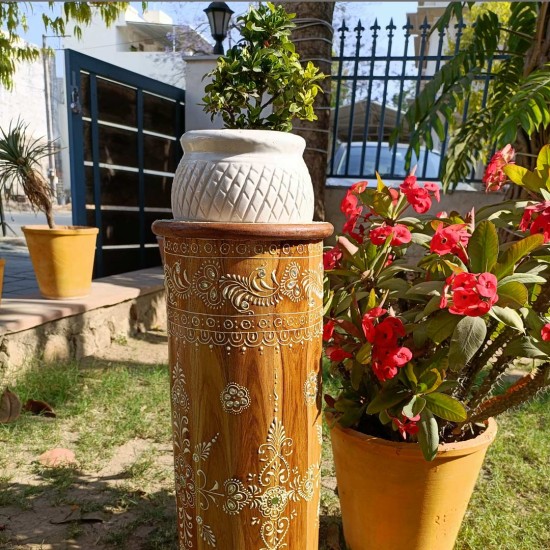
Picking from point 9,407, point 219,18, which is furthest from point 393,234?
point 219,18

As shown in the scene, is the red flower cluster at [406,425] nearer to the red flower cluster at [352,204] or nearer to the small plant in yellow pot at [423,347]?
the small plant in yellow pot at [423,347]

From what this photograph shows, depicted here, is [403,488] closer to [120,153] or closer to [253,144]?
[253,144]

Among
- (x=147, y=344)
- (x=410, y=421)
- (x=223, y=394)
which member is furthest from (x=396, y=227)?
(x=147, y=344)

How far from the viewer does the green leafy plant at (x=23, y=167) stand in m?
3.36

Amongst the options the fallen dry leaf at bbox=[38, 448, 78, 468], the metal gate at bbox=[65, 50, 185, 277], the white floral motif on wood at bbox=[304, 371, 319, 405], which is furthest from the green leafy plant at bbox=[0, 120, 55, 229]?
the white floral motif on wood at bbox=[304, 371, 319, 405]

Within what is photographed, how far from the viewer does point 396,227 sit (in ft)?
4.90

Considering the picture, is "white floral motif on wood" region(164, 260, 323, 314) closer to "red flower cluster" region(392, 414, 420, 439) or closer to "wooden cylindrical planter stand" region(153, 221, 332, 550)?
"wooden cylindrical planter stand" region(153, 221, 332, 550)

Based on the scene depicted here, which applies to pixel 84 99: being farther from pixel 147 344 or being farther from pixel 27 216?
pixel 27 216

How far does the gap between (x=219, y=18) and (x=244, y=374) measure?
5291 mm

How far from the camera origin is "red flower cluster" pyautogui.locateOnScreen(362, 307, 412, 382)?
4.39 feet

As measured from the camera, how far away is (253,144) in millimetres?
1175

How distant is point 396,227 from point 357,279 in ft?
0.75

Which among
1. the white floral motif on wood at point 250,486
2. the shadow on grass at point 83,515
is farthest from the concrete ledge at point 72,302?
the white floral motif on wood at point 250,486

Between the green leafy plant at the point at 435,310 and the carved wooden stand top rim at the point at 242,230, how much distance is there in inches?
13.6
